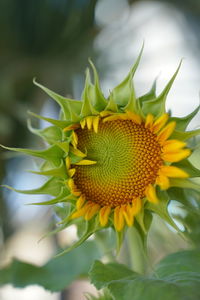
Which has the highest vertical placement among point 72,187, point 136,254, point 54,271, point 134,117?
point 134,117

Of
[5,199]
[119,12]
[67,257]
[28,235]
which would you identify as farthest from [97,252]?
[119,12]

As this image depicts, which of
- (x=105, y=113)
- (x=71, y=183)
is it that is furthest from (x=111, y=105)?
(x=71, y=183)

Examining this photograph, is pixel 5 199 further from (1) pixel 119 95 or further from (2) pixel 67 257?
(1) pixel 119 95

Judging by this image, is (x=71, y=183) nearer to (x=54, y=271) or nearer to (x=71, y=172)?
(x=71, y=172)

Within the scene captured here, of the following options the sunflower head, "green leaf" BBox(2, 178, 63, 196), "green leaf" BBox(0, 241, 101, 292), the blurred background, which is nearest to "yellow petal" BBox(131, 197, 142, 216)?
the sunflower head

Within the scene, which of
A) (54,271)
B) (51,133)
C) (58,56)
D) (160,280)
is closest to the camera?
(160,280)

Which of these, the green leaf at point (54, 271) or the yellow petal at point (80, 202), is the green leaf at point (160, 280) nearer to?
the yellow petal at point (80, 202)

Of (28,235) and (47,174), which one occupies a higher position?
(47,174)
